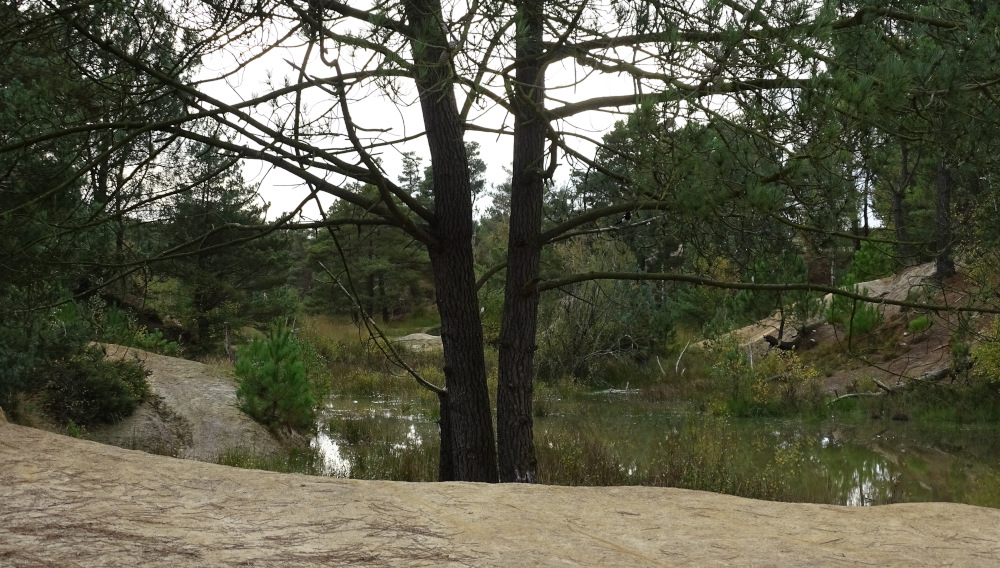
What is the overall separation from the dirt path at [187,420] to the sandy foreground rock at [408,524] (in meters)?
5.83

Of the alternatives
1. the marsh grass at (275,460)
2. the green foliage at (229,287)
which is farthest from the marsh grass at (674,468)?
the green foliage at (229,287)

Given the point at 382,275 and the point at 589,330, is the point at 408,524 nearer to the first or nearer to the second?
the point at 589,330

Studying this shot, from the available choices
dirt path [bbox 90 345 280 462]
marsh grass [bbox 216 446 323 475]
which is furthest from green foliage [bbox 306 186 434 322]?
marsh grass [bbox 216 446 323 475]

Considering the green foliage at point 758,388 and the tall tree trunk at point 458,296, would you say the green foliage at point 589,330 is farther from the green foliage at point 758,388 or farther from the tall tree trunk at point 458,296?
the tall tree trunk at point 458,296

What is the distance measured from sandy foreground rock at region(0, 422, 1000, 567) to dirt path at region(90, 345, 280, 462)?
5831 millimetres

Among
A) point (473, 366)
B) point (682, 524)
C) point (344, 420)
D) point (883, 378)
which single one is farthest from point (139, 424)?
point (883, 378)

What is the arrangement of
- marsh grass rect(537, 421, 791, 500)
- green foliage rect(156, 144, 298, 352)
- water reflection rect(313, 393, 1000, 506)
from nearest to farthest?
marsh grass rect(537, 421, 791, 500), water reflection rect(313, 393, 1000, 506), green foliage rect(156, 144, 298, 352)

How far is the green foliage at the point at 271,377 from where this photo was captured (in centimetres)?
998

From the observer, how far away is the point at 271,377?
10.0m

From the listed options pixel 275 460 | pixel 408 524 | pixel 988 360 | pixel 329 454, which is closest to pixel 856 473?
pixel 988 360

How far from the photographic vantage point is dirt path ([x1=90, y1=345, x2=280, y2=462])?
29.1 ft

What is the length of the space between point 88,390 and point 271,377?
2.03 m

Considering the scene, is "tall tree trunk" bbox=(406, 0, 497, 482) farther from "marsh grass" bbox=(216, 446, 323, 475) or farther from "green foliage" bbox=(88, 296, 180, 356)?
"marsh grass" bbox=(216, 446, 323, 475)

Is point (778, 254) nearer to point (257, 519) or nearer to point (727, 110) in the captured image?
point (727, 110)
